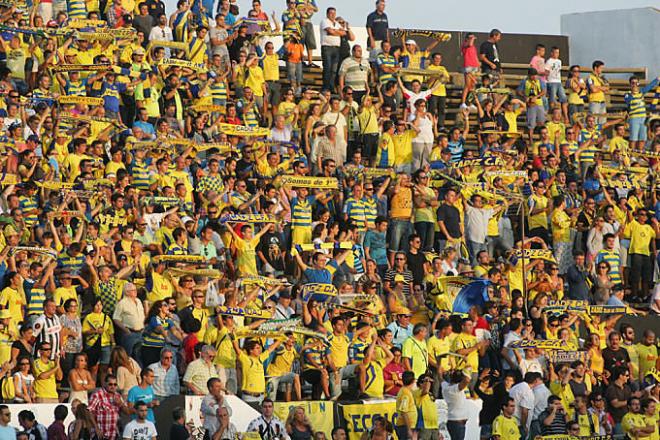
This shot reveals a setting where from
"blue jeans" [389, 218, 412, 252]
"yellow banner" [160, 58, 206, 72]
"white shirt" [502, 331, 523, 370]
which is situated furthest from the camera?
"yellow banner" [160, 58, 206, 72]

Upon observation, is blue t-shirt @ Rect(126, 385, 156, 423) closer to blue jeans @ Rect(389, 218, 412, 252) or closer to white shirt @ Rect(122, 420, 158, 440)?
white shirt @ Rect(122, 420, 158, 440)

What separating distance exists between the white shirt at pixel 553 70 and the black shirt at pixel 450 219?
6.15 m

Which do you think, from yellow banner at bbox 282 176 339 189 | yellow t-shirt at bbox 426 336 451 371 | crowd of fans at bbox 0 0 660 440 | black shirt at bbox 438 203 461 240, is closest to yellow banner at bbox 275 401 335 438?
crowd of fans at bbox 0 0 660 440

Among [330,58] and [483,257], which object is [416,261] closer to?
[483,257]

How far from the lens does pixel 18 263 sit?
2442 cm

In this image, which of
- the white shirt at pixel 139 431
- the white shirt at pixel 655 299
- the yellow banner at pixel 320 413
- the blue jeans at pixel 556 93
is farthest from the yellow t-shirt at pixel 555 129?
the white shirt at pixel 139 431

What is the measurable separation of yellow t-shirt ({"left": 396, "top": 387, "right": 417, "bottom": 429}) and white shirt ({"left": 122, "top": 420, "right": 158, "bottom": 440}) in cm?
314

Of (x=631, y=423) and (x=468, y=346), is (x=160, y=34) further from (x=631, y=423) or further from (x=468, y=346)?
(x=631, y=423)

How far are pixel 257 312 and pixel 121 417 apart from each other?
2.46 metres

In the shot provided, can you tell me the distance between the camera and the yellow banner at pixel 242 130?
2902cm

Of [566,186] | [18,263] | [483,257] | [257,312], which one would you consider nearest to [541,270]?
[483,257]

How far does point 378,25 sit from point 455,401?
10.6 metres

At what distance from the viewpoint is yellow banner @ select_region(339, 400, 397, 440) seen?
23.7 metres

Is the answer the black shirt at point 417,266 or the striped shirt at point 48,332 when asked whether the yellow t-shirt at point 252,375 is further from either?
the black shirt at point 417,266
